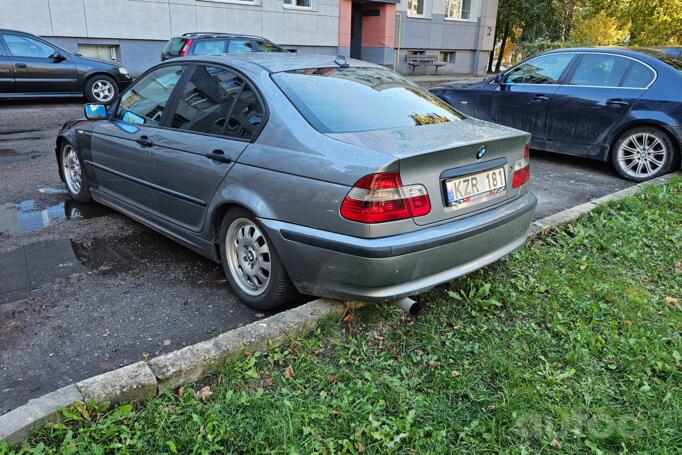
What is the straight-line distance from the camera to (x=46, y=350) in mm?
3049

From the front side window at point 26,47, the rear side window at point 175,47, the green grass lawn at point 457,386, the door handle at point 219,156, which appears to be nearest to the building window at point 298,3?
the rear side window at point 175,47

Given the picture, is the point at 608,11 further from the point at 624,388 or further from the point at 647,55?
the point at 624,388

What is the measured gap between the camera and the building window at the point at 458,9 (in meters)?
26.0

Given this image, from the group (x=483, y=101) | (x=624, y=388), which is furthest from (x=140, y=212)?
(x=483, y=101)

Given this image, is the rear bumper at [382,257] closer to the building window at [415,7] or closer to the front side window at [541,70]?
the front side window at [541,70]

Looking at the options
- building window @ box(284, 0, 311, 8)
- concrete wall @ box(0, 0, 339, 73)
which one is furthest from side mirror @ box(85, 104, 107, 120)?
building window @ box(284, 0, 311, 8)

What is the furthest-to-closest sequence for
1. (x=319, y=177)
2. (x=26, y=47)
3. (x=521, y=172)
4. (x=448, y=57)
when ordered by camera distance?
(x=448, y=57) < (x=26, y=47) < (x=521, y=172) < (x=319, y=177)

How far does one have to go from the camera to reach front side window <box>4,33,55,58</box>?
38.1 feet

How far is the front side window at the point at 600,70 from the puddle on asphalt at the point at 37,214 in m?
6.11

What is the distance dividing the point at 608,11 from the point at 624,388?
18.9 meters

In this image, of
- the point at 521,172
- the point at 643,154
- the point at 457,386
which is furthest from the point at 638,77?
the point at 457,386

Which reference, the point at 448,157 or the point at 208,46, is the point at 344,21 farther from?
the point at 448,157

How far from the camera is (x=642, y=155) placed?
23.0ft

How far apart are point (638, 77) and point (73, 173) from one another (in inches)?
264
